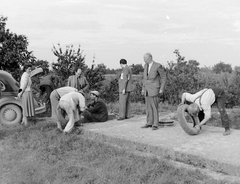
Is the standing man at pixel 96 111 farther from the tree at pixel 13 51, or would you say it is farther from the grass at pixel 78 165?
the tree at pixel 13 51

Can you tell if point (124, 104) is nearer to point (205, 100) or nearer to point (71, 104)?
point (71, 104)

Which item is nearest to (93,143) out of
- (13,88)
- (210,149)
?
(210,149)

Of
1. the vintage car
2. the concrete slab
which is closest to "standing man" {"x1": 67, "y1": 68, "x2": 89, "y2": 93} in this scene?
the vintage car

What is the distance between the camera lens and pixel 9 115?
8586mm

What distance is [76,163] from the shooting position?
4.81 metres

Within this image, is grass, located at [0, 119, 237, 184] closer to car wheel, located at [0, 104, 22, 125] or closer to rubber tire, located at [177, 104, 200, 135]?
rubber tire, located at [177, 104, 200, 135]

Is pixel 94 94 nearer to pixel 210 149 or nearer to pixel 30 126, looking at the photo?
pixel 30 126

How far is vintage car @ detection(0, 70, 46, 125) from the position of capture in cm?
859

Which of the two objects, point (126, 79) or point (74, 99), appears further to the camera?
point (126, 79)

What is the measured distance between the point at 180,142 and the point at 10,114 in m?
5.57

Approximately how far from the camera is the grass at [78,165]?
4.06m

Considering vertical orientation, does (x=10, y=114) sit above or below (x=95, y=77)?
below

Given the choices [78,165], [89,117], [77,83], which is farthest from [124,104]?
[78,165]

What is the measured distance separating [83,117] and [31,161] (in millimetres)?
3632
